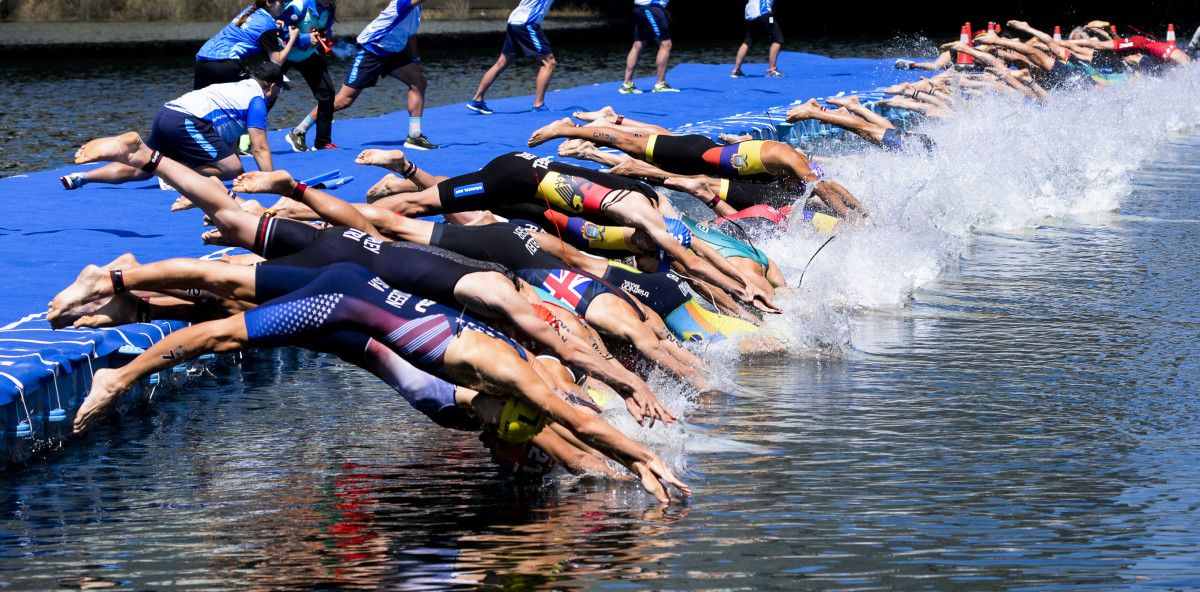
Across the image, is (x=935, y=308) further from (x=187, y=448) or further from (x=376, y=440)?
(x=187, y=448)

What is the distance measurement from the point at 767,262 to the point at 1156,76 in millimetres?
14107

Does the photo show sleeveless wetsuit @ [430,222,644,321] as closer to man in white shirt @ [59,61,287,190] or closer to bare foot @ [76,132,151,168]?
bare foot @ [76,132,151,168]

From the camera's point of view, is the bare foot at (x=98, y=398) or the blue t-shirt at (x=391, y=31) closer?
the bare foot at (x=98, y=398)

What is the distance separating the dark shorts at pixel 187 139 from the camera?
31.2 feet

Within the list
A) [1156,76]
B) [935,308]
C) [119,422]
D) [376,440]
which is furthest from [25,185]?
[1156,76]

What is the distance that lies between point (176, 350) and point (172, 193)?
193 inches

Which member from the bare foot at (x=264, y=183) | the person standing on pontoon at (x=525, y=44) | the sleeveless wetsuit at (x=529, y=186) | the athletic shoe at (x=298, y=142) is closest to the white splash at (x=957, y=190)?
the sleeveless wetsuit at (x=529, y=186)

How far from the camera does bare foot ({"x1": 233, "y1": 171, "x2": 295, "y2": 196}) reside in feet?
23.3

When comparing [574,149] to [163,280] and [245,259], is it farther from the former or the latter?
[163,280]

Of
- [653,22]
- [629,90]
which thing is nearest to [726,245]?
[629,90]

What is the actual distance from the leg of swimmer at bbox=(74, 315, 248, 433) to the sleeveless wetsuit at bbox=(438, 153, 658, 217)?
2.78 m

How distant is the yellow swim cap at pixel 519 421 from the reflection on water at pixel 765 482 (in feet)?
0.87

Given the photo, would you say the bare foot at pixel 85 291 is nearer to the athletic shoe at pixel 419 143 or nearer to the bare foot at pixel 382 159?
the bare foot at pixel 382 159

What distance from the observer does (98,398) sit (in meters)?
5.68
